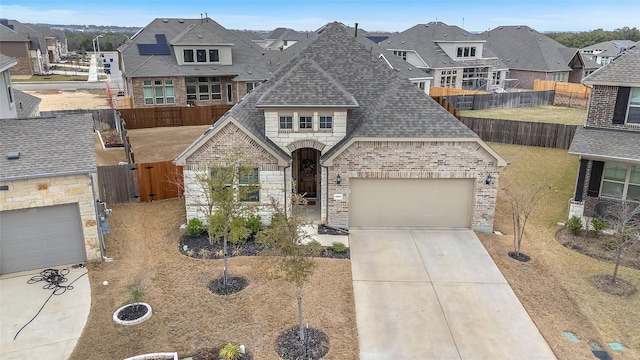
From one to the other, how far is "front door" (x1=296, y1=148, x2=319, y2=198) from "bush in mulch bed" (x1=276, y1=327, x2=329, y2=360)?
9358 millimetres

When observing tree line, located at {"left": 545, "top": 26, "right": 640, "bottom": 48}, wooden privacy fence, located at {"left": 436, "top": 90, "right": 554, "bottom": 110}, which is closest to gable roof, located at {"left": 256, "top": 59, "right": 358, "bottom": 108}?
wooden privacy fence, located at {"left": 436, "top": 90, "right": 554, "bottom": 110}

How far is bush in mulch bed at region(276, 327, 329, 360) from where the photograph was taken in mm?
10656

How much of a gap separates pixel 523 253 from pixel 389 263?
493cm

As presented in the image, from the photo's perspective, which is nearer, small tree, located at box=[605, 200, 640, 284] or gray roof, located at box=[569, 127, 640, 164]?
small tree, located at box=[605, 200, 640, 284]

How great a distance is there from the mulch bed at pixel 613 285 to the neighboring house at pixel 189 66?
106 feet

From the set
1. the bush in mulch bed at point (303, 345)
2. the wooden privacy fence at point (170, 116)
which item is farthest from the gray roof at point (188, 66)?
the bush in mulch bed at point (303, 345)

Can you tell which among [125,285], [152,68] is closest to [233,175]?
[125,285]

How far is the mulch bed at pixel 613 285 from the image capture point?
1364 cm

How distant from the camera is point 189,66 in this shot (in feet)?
136

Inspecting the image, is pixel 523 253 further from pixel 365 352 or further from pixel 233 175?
pixel 233 175

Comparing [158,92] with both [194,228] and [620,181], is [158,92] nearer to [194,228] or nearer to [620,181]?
[194,228]

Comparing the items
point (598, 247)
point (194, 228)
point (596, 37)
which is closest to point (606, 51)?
point (596, 37)

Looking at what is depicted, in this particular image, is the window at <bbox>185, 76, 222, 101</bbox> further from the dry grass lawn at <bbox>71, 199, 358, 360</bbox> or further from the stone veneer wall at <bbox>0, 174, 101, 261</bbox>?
the stone veneer wall at <bbox>0, 174, 101, 261</bbox>

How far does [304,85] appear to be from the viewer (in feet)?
57.7
